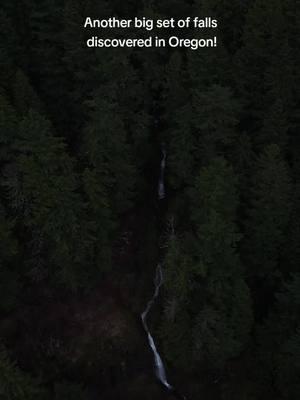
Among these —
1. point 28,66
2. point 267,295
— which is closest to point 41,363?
point 267,295

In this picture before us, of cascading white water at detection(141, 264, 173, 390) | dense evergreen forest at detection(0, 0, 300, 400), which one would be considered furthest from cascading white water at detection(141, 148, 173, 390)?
dense evergreen forest at detection(0, 0, 300, 400)

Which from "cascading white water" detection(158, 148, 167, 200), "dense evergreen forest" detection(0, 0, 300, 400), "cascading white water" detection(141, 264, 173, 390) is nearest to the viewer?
"dense evergreen forest" detection(0, 0, 300, 400)

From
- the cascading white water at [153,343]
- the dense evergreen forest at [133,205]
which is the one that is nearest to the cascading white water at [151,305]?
the cascading white water at [153,343]

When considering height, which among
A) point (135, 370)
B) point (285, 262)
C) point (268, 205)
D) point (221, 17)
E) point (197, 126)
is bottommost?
point (135, 370)

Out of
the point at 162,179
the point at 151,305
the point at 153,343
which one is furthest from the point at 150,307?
the point at 162,179

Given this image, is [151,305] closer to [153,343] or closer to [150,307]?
[150,307]

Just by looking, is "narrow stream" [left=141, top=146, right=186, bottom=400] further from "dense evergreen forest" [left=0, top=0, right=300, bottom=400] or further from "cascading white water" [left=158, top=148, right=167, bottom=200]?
"dense evergreen forest" [left=0, top=0, right=300, bottom=400]

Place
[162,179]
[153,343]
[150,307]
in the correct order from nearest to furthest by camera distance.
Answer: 1. [153,343]
2. [150,307]
3. [162,179]

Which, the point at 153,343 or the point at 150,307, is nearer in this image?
the point at 153,343

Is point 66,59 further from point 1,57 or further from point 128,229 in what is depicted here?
point 128,229
